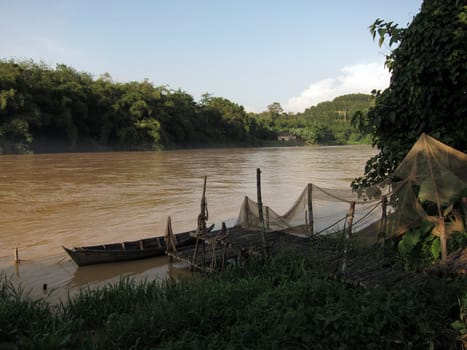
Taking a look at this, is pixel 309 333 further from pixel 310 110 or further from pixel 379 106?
pixel 310 110

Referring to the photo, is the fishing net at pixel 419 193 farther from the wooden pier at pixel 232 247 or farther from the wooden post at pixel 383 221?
the wooden pier at pixel 232 247

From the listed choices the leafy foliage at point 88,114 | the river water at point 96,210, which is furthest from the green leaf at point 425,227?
the leafy foliage at point 88,114

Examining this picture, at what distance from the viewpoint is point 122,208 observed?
1327 centimetres

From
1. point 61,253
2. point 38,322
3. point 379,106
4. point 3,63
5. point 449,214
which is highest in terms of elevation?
point 3,63

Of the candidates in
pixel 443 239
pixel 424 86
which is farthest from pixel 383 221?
pixel 424 86

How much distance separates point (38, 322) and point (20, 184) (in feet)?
56.0

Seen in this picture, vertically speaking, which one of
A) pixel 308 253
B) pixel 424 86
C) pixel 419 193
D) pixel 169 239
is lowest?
pixel 169 239

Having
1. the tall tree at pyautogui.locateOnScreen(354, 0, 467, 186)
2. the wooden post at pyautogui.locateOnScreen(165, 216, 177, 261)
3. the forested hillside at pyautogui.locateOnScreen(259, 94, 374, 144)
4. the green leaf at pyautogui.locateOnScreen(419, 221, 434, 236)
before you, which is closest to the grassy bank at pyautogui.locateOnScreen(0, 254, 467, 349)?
the green leaf at pyautogui.locateOnScreen(419, 221, 434, 236)

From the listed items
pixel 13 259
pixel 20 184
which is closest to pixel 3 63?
pixel 20 184

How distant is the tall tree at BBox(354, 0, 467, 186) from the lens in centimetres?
448

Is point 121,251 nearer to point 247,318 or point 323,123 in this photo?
point 247,318

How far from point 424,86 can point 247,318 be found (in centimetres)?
344

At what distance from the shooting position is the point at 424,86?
15.5ft

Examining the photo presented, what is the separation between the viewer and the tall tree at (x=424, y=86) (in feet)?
14.7
